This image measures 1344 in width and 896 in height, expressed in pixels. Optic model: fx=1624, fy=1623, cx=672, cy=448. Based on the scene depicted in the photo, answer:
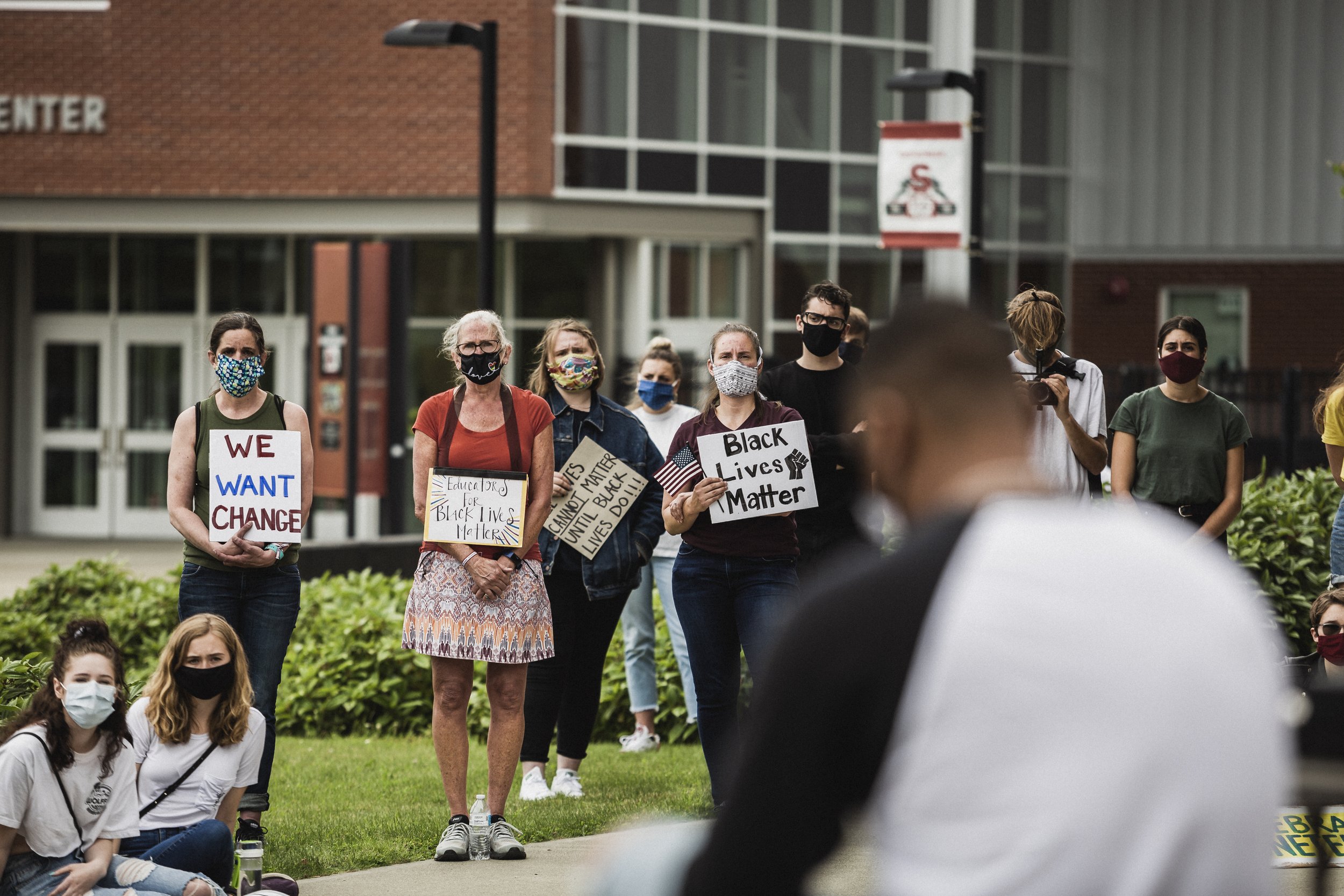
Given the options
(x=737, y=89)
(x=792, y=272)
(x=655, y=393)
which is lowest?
(x=655, y=393)

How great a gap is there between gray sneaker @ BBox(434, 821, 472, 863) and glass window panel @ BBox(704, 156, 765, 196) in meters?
16.0

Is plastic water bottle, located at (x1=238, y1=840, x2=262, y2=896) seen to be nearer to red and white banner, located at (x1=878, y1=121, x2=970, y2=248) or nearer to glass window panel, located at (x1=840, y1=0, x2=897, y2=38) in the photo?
red and white banner, located at (x1=878, y1=121, x2=970, y2=248)

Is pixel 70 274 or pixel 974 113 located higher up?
pixel 974 113

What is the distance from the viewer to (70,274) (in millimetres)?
21859

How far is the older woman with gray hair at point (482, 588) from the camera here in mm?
6047

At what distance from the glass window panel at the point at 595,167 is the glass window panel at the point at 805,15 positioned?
3272 mm

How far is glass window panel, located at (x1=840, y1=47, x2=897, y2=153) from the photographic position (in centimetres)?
2248

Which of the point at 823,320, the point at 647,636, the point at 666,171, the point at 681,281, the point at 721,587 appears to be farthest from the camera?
the point at 681,281

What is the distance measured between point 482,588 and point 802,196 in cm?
1663

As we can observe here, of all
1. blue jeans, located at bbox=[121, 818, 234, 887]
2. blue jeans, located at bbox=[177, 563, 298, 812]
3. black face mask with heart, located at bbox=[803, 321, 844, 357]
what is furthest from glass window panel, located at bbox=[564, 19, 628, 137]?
blue jeans, located at bbox=[121, 818, 234, 887]

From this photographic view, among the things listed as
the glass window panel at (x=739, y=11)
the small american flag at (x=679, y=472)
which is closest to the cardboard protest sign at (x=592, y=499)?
the small american flag at (x=679, y=472)

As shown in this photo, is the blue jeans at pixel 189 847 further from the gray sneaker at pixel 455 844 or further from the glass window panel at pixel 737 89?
the glass window panel at pixel 737 89

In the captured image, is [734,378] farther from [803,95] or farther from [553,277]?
[803,95]

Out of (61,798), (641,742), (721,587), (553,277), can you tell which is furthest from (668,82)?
(61,798)
